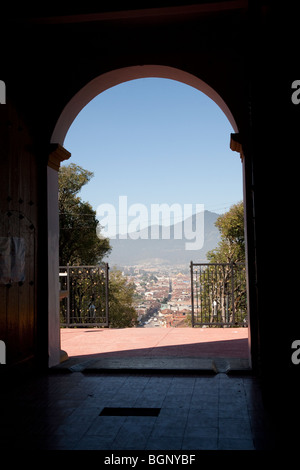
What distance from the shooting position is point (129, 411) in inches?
129

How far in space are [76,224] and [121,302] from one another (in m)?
3.84

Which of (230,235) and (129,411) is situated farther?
(230,235)

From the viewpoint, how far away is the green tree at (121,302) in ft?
56.5

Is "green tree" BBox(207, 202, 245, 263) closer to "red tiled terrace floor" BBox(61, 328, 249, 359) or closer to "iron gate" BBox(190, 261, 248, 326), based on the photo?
"iron gate" BBox(190, 261, 248, 326)

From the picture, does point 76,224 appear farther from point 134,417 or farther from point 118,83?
point 134,417

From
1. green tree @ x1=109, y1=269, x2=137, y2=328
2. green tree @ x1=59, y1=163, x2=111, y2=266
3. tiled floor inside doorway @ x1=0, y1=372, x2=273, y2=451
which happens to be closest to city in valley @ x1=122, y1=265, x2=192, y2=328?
green tree @ x1=109, y1=269, x2=137, y2=328

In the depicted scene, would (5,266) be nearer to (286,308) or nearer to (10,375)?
(10,375)

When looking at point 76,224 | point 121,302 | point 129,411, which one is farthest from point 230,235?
point 129,411

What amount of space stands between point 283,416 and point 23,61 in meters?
4.11

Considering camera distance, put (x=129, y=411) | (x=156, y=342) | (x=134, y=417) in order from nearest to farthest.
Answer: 1. (x=134, y=417)
2. (x=129, y=411)
3. (x=156, y=342)

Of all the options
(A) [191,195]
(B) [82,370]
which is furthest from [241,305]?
(A) [191,195]

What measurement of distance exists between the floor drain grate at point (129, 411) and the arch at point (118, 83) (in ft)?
9.38

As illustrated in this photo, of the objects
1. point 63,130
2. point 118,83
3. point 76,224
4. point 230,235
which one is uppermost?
point 118,83

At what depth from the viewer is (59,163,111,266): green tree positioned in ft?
55.0
